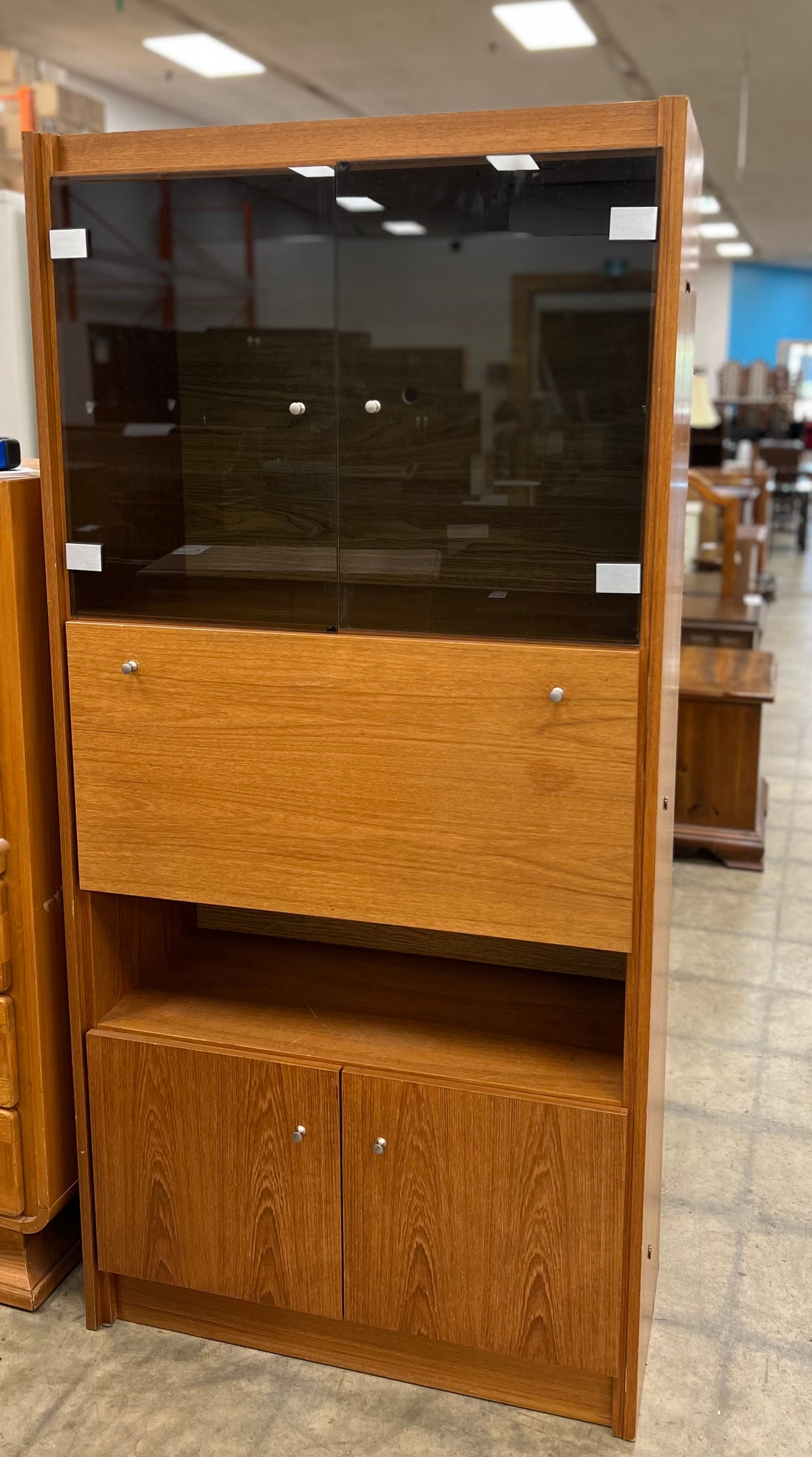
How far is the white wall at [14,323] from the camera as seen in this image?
7.25 ft

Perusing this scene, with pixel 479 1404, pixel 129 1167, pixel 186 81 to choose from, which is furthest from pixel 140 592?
pixel 186 81

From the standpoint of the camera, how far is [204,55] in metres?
7.38

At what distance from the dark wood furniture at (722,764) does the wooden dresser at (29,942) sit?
2450 millimetres

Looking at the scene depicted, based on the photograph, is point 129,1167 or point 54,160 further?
point 129,1167

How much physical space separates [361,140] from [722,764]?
9.30ft

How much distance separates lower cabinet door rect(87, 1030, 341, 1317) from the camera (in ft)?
5.90

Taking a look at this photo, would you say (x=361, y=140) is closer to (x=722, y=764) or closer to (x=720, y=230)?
(x=722, y=764)

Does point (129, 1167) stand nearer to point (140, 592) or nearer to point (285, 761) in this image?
point (285, 761)

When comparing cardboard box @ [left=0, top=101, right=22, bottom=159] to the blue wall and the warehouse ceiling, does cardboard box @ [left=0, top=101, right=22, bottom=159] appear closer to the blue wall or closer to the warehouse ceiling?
the warehouse ceiling

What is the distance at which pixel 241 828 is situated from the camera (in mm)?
1722

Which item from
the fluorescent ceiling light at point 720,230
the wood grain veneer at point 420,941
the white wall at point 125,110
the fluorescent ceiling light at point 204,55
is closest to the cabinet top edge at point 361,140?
the wood grain veneer at point 420,941

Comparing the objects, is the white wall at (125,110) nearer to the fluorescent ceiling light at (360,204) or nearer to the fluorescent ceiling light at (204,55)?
the fluorescent ceiling light at (204,55)

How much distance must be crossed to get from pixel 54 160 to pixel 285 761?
A: 2.79ft

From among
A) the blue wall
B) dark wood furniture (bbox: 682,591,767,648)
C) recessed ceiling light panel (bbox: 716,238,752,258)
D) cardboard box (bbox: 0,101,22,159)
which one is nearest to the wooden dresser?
cardboard box (bbox: 0,101,22,159)
